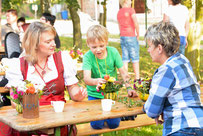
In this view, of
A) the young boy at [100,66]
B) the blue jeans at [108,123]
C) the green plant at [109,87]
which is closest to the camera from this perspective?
the green plant at [109,87]

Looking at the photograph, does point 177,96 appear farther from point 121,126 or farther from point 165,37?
point 121,126

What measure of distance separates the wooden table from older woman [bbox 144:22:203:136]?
0.34m

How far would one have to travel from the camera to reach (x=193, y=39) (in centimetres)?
776

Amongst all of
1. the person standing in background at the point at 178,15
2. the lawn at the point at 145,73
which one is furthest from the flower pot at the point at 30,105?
the person standing in background at the point at 178,15

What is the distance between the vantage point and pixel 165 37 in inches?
110

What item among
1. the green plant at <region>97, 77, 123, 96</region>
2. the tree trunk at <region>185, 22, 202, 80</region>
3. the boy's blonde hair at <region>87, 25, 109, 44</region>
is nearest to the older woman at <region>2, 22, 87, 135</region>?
the green plant at <region>97, 77, 123, 96</region>

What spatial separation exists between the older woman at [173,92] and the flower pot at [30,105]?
3.05 feet

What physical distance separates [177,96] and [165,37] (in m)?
0.50

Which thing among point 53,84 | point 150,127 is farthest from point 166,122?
point 150,127

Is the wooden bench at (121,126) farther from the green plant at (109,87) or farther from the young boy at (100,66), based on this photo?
the green plant at (109,87)

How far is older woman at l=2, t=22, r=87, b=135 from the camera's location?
325 centimetres

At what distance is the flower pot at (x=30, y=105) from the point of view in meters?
2.69

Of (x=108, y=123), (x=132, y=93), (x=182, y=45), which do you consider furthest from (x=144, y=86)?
(x=182, y=45)

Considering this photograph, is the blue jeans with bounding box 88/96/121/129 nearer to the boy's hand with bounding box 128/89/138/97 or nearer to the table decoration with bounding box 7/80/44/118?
the boy's hand with bounding box 128/89/138/97
